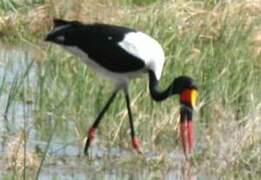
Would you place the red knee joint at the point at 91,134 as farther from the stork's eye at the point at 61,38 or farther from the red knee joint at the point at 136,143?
the stork's eye at the point at 61,38

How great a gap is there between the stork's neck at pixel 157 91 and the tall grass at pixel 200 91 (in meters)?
0.12

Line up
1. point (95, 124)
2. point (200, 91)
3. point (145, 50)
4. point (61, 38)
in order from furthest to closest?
point (200, 91), point (145, 50), point (61, 38), point (95, 124)

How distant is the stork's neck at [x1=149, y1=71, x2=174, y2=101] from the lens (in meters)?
7.88

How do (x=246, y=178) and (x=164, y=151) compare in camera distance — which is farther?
(x=164, y=151)

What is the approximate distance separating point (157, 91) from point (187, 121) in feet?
1.53

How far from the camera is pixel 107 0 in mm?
10422

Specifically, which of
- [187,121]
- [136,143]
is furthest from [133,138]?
[187,121]

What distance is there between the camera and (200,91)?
27.0 feet

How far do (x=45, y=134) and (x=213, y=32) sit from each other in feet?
7.37

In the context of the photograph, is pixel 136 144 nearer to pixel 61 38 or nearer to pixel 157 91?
pixel 157 91

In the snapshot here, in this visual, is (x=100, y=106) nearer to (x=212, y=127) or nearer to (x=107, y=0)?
(x=212, y=127)

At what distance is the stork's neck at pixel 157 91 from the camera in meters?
7.88

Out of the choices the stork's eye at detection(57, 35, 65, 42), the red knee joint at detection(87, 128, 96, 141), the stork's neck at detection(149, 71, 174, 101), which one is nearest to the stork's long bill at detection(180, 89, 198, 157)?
the stork's neck at detection(149, 71, 174, 101)

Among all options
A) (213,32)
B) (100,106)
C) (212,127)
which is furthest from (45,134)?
(213,32)
